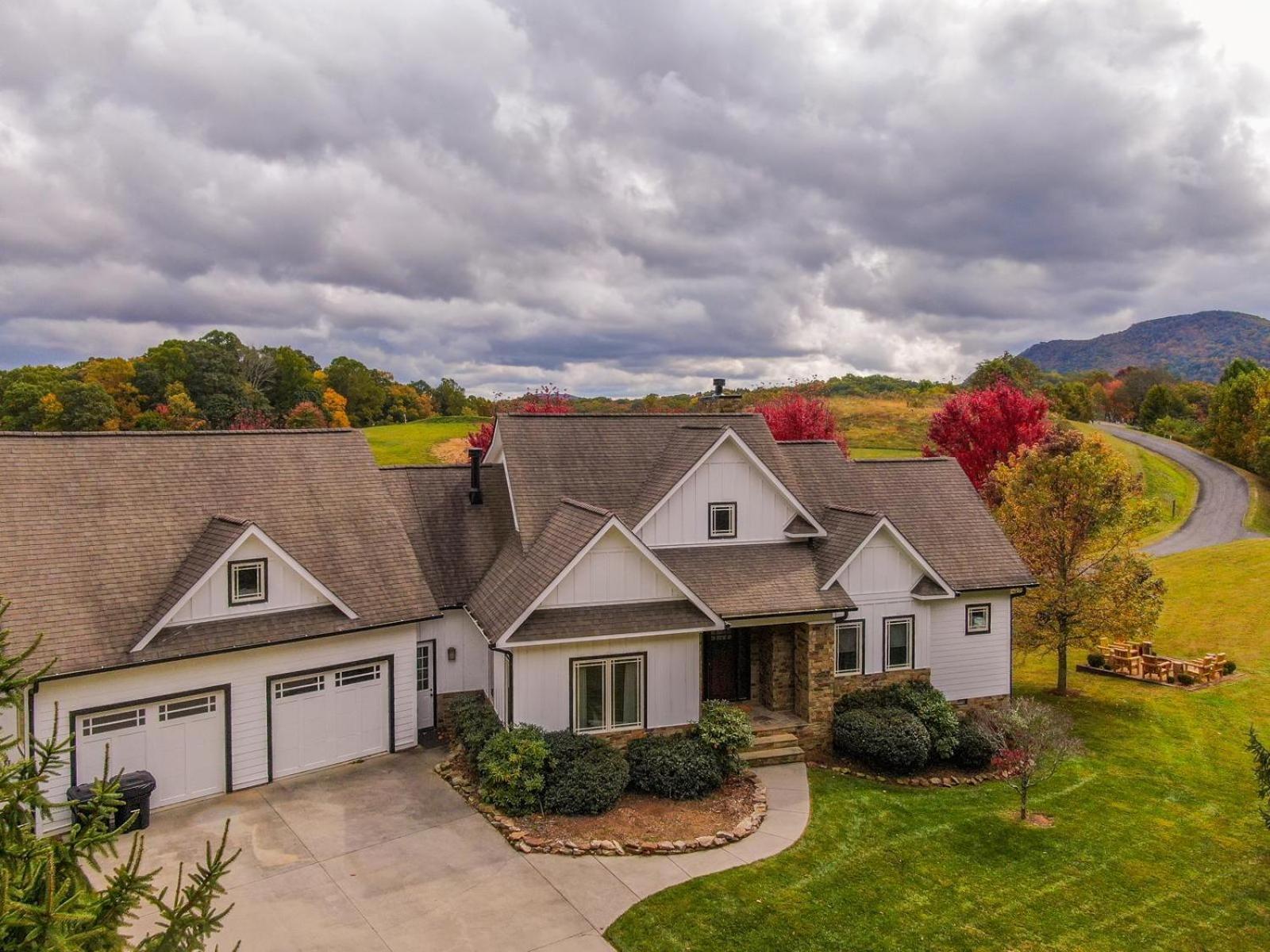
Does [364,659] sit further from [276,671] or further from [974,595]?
[974,595]

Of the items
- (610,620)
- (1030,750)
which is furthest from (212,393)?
(1030,750)

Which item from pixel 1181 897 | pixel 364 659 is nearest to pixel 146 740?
pixel 364 659

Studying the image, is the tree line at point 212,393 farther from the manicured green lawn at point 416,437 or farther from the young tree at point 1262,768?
the young tree at point 1262,768

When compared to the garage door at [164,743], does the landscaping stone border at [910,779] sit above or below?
below

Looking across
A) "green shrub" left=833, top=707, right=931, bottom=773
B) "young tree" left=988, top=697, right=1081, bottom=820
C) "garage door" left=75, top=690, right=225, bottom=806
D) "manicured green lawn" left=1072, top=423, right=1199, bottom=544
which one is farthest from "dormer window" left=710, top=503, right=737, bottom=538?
"manicured green lawn" left=1072, top=423, right=1199, bottom=544

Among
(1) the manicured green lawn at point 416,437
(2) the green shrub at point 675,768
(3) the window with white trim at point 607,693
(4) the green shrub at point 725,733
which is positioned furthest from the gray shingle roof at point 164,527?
(1) the manicured green lawn at point 416,437

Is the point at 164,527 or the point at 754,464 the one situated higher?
the point at 754,464

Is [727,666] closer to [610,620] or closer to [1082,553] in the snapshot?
[610,620]
